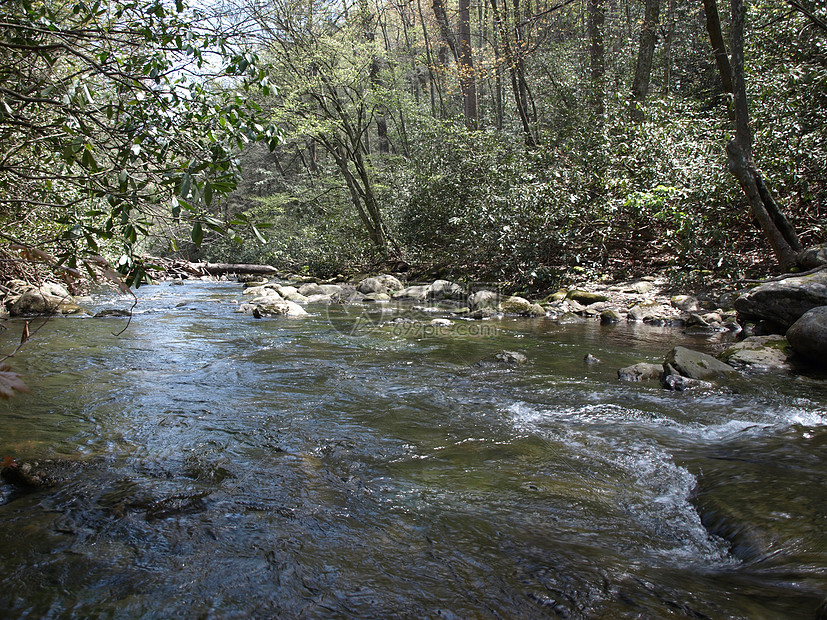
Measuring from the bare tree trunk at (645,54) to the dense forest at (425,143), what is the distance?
0.17 feet

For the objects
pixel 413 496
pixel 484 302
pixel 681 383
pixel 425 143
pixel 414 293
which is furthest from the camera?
pixel 425 143

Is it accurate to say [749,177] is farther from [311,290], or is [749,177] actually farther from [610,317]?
[311,290]

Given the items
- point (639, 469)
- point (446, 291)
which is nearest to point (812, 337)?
point (639, 469)

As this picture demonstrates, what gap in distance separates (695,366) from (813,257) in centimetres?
356

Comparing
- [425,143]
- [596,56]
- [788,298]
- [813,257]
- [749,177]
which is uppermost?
[596,56]

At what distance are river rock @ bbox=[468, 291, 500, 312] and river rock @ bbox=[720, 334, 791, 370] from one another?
5270 mm

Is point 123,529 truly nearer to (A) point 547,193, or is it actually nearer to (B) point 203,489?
(B) point 203,489

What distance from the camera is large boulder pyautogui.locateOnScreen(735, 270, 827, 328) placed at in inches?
254

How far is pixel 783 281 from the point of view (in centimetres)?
687

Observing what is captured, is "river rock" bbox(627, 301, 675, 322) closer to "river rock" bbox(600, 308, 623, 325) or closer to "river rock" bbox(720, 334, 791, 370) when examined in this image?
"river rock" bbox(600, 308, 623, 325)

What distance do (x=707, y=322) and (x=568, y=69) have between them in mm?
11936

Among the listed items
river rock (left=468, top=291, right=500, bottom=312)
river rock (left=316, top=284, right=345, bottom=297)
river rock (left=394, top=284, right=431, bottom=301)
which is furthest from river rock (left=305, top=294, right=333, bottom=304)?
river rock (left=468, top=291, right=500, bottom=312)

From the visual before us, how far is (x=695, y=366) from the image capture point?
5523mm

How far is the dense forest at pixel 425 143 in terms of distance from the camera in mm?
2893
